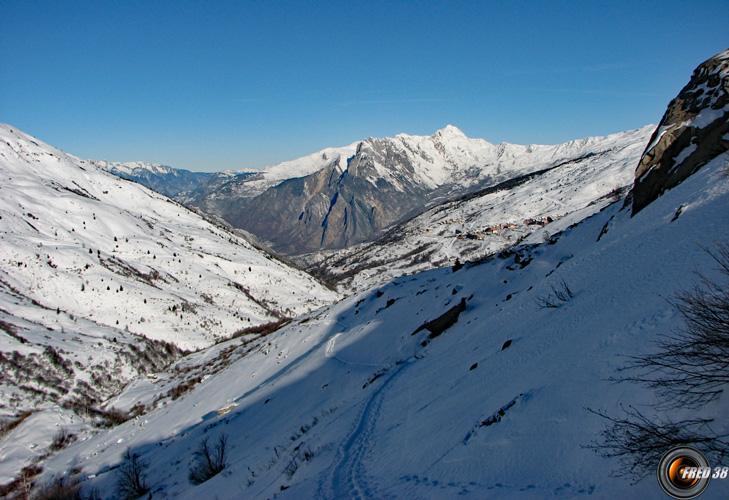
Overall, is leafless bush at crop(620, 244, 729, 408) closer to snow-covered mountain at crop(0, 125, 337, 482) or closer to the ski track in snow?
the ski track in snow

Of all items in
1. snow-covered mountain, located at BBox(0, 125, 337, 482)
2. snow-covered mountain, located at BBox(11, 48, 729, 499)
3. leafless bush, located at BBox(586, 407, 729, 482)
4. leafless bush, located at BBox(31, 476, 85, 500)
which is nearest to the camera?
leafless bush, located at BBox(586, 407, 729, 482)

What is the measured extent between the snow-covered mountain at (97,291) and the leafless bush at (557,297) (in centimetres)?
3388

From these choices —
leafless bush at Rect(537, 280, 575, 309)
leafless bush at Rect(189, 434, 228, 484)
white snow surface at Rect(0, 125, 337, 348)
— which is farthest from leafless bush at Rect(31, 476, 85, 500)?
white snow surface at Rect(0, 125, 337, 348)

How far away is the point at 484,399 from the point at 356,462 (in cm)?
382

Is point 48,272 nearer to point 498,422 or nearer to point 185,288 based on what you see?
point 185,288

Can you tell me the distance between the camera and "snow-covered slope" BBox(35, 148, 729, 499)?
7406 mm

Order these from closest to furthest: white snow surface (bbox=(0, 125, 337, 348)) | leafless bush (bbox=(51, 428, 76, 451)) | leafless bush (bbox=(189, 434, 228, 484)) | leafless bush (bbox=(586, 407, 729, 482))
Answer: leafless bush (bbox=(586, 407, 729, 482)) → leafless bush (bbox=(189, 434, 228, 484)) → leafless bush (bbox=(51, 428, 76, 451)) → white snow surface (bbox=(0, 125, 337, 348))

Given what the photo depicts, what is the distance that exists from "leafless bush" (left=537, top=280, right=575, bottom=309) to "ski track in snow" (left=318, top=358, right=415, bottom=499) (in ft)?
23.9

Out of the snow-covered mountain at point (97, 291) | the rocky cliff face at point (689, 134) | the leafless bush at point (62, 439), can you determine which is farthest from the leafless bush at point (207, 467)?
the rocky cliff face at point (689, 134)

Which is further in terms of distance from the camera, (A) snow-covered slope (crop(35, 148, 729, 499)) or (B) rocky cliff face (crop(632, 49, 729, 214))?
(B) rocky cliff face (crop(632, 49, 729, 214))

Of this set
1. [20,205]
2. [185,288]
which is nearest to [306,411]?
[185,288]

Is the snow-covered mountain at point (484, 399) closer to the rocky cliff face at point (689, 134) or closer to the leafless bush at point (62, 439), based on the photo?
the leafless bush at point (62, 439)

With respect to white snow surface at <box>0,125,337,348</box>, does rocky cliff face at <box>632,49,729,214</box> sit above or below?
below

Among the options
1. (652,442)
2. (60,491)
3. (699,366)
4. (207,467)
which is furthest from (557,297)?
(60,491)
